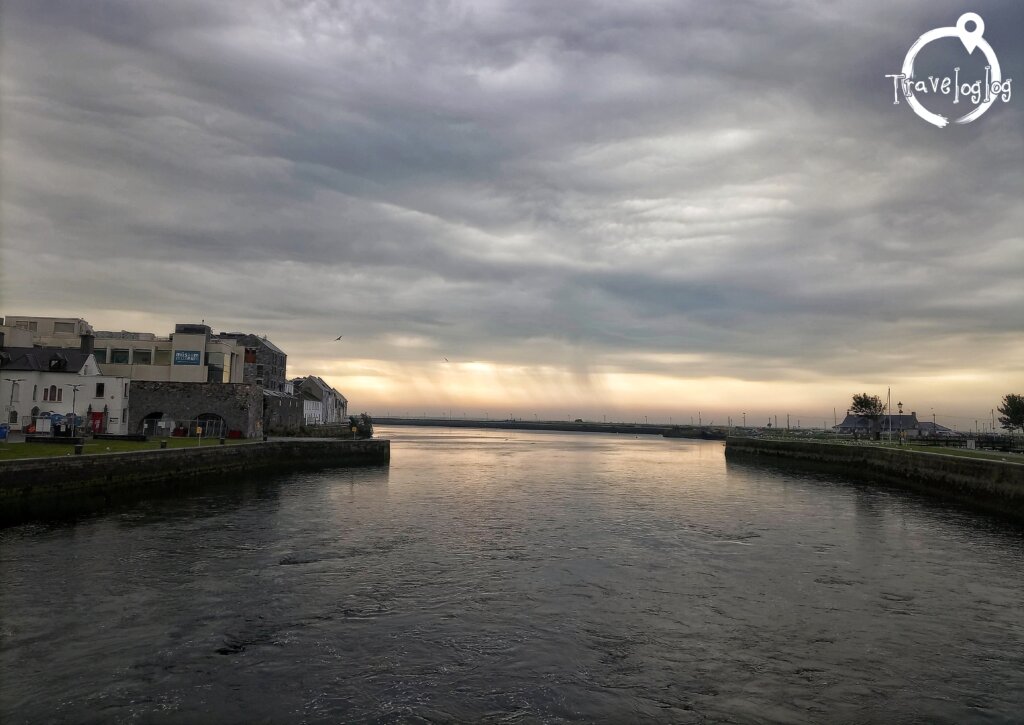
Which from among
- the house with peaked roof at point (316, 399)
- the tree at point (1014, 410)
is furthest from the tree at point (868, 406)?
the house with peaked roof at point (316, 399)

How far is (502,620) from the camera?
Answer: 17656 millimetres

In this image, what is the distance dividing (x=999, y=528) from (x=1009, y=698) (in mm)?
26611

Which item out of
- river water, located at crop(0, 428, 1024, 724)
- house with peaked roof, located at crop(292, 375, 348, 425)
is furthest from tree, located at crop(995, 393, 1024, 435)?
house with peaked roof, located at crop(292, 375, 348, 425)

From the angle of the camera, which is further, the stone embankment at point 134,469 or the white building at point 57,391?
the white building at point 57,391

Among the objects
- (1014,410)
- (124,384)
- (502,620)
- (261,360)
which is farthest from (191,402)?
(1014,410)

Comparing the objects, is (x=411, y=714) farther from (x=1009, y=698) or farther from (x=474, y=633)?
(x=1009, y=698)

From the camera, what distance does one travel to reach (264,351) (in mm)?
118938

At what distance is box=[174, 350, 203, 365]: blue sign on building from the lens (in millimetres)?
79062

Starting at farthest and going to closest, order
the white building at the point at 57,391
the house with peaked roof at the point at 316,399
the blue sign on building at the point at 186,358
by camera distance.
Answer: the house with peaked roof at the point at 316,399 → the blue sign on building at the point at 186,358 → the white building at the point at 57,391

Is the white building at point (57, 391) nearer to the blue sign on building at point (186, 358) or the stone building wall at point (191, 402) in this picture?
the stone building wall at point (191, 402)

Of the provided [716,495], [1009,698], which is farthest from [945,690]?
[716,495]

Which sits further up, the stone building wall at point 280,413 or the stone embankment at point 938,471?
the stone building wall at point 280,413

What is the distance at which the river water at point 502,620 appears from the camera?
12.7m

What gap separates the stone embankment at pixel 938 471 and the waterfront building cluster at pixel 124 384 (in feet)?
211
